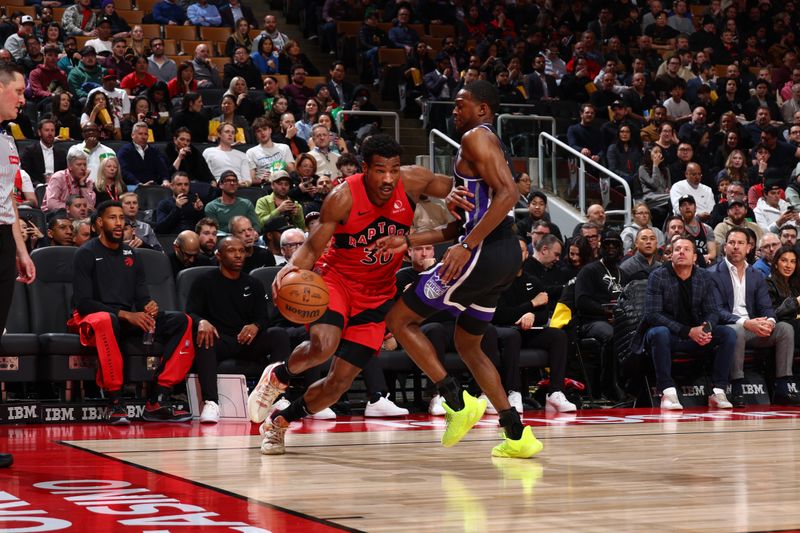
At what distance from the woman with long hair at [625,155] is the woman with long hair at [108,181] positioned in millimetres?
6153

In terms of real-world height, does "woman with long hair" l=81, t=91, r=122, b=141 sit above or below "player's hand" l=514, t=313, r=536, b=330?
above

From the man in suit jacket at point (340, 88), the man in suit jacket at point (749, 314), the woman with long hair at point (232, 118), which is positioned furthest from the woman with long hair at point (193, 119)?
the man in suit jacket at point (749, 314)

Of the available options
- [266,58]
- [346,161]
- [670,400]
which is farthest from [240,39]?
[670,400]

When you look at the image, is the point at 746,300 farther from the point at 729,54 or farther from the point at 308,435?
the point at 729,54

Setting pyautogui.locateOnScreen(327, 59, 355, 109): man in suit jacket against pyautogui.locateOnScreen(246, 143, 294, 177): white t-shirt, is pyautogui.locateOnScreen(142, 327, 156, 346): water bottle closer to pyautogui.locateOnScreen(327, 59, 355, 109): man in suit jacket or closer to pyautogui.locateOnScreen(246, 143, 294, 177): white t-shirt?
pyautogui.locateOnScreen(246, 143, 294, 177): white t-shirt

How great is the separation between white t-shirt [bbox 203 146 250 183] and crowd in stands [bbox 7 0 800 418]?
0.9 inches

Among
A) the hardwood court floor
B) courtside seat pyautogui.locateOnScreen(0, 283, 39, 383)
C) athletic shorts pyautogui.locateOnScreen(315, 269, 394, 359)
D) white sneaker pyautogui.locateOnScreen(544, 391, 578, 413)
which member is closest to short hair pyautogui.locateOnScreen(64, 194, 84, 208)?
courtside seat pyautogui.locateOnScreen(0, 283, 39, 383)

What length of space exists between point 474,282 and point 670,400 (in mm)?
3988

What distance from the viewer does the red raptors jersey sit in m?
5.43

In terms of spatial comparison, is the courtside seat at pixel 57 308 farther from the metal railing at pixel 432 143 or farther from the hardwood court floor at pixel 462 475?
the metal railing at pixel 432 143

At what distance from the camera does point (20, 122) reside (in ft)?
37.2

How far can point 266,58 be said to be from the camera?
1449 centimetres

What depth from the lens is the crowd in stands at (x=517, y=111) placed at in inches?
362

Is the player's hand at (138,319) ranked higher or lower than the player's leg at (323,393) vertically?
higher
